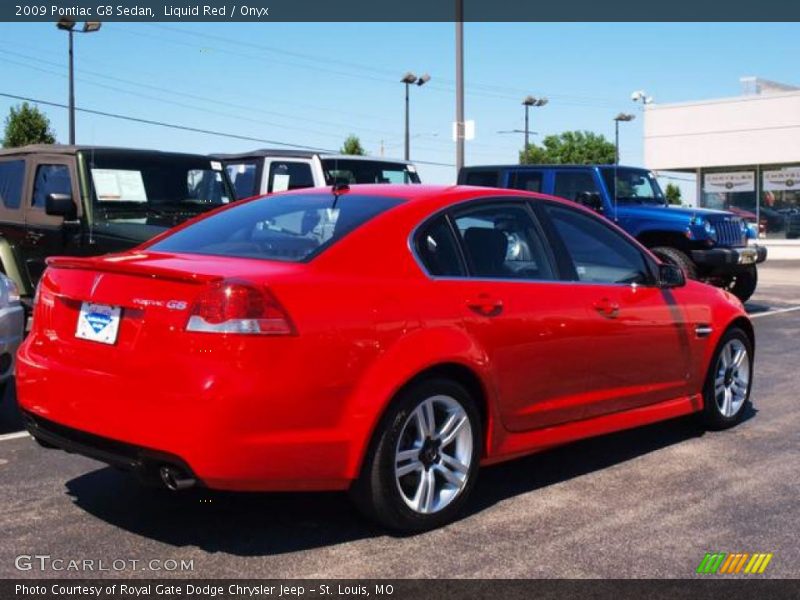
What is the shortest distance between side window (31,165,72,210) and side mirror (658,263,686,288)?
5948mm

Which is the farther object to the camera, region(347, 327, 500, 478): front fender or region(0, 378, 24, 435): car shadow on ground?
region(0, 378, 24, 435): car shadow on ground

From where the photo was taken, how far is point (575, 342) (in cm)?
494

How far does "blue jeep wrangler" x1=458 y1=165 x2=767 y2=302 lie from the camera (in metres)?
12.8

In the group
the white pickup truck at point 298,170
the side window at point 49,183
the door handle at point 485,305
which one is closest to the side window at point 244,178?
the white pickup truck at point 298,170

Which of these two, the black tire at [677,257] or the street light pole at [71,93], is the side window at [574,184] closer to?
the black tire at [677,257]

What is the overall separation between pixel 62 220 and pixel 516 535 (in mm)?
6637

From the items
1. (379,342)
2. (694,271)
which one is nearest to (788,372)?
(694,271)

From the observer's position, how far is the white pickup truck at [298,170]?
14.2 meters

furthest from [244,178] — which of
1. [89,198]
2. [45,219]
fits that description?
[89,198]

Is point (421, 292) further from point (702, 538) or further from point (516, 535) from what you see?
point (702, 538)

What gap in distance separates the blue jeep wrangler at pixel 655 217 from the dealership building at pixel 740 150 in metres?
19.2

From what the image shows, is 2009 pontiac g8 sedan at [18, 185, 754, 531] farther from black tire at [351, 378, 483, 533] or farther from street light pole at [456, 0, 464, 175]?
street light pole at [456, 0, 464, 175]

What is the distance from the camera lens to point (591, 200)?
13414 mm

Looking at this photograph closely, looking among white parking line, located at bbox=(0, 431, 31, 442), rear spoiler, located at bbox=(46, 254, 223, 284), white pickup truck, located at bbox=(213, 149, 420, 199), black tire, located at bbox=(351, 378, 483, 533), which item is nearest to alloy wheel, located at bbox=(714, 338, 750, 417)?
black tire, located at bbox=(351, 378, 483, 533)
